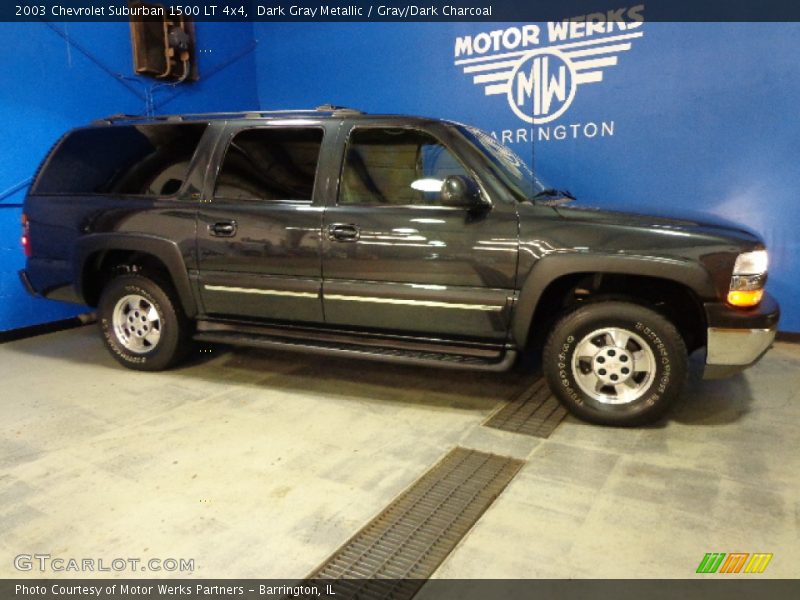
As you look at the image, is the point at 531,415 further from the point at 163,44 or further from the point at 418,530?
the point at 163,44

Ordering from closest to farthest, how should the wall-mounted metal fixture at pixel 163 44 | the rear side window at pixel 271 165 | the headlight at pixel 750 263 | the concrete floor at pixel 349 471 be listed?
the concrete floor at pixel 349 471
the headlight at pixel 750 263
the rear side window at pixel 271 165
the wall-mounted metal fixture at pixel 163 44

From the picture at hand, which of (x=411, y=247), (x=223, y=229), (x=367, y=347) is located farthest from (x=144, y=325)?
(x=411, y=247)

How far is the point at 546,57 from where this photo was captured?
5613mm

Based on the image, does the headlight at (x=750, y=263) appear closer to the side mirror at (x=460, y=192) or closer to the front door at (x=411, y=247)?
the front door at (x=411, y=247)

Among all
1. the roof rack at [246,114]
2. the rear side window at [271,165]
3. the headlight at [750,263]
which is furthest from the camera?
A: the roof rack at [246,114]

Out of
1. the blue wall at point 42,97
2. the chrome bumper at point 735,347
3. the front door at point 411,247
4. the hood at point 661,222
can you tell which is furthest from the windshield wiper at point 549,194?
the blue wall at point 42,97

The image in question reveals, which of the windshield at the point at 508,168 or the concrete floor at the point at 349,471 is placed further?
the windshield at the point at 508,168

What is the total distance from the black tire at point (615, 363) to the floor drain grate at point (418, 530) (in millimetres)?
662

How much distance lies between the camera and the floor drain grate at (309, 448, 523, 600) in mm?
2074

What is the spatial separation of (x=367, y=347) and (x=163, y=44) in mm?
4800

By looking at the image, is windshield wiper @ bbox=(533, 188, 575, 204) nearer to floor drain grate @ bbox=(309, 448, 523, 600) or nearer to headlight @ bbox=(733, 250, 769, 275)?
headlight @ bbox=(733, 250, 769, 275)

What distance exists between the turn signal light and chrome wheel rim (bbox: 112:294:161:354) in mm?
3726

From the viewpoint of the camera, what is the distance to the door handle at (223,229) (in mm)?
3787

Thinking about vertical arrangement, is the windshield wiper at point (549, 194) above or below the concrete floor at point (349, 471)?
above
